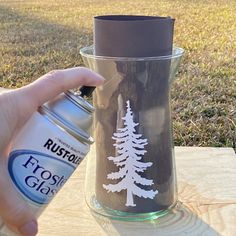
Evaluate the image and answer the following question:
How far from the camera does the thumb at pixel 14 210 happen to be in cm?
53

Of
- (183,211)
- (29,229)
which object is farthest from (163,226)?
(29,229)

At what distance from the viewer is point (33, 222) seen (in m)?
0.55

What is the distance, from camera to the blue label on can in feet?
1.84

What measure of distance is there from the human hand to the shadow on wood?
0.18 m

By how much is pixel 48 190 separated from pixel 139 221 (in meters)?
0.19

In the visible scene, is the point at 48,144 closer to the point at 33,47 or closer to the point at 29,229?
the point at 29,229

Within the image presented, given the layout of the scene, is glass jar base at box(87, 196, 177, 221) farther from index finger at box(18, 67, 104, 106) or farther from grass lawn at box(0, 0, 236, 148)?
grass lawn at box(0, 0, 236, 148)

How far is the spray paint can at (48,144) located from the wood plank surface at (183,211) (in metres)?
0.16

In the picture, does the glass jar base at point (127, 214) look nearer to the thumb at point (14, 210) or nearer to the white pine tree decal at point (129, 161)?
the white pine tree decal at point (129, 161)

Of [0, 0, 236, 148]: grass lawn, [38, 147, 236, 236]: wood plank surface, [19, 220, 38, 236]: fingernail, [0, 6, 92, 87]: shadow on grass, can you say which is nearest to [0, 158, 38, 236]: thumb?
[19, 220, 38, 236]: fingernail

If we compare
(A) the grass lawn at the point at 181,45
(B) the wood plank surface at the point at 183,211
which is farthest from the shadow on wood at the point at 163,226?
(A) the grass lawn at the point at 181,45

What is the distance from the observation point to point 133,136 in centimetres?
68

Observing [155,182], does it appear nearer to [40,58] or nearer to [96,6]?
[40,58]

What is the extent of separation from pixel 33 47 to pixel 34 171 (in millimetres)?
2430
